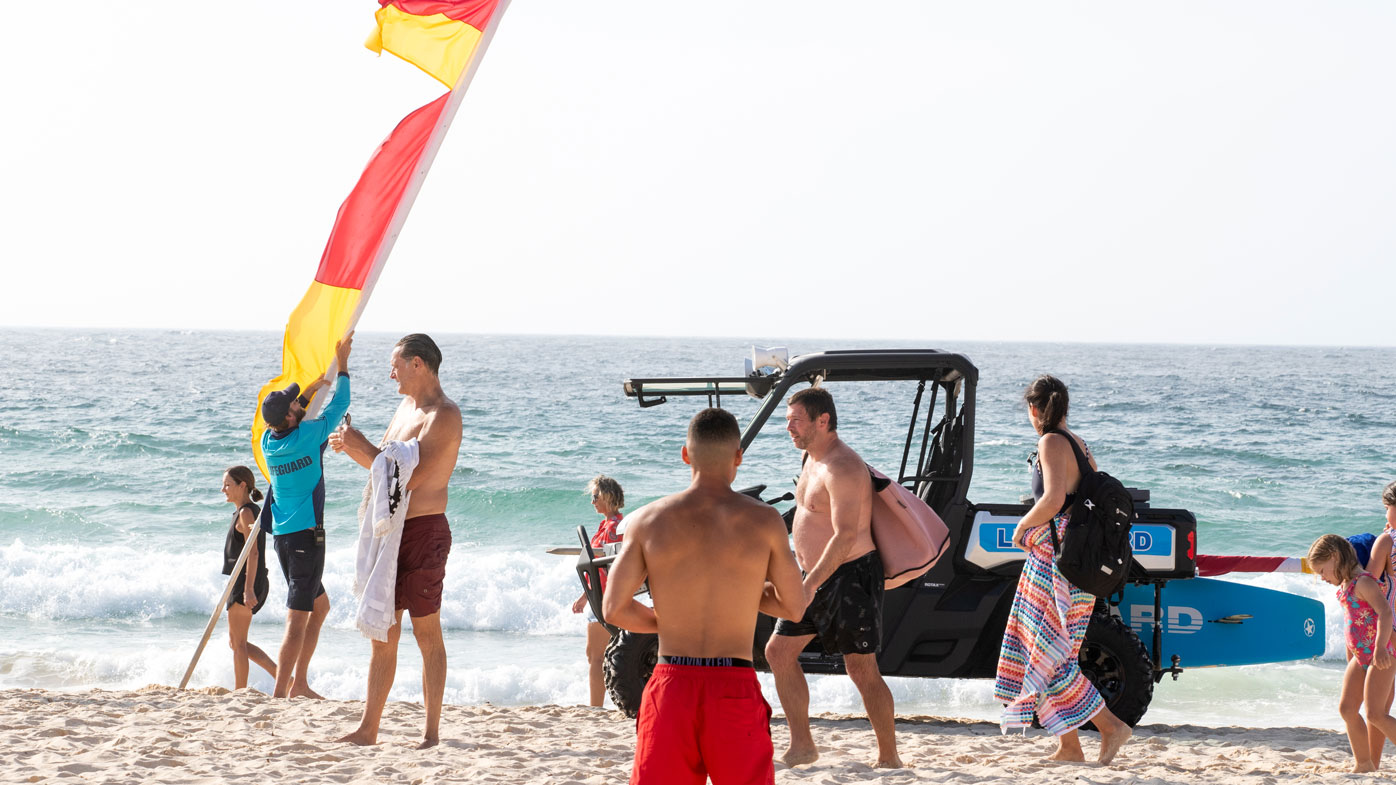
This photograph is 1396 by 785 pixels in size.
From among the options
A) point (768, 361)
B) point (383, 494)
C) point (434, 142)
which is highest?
point (434, 142)

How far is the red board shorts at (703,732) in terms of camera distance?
3088mm

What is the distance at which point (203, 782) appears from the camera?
178 inches

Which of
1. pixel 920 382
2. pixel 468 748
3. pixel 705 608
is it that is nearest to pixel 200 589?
pixel 468 748

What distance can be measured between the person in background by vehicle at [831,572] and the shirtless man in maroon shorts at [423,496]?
1.35 meters

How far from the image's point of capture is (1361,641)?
16.5 feet

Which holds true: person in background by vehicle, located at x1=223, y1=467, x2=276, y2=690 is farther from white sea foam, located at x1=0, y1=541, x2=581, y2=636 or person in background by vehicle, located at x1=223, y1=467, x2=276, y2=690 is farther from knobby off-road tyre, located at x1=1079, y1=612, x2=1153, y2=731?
knobby off-road tyre, located at x1=1079, y1=612, x2=1153, y2=731

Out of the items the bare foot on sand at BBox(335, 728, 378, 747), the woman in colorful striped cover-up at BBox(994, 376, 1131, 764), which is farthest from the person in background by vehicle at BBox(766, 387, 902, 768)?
the bare foot on sand at BBox(335, 728, 378, 747)

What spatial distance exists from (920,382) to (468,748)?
2739 mm

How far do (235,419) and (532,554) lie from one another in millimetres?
15305

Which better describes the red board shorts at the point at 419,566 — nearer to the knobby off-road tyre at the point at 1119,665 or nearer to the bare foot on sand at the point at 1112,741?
the bare foot on sand at the point at 1112,741

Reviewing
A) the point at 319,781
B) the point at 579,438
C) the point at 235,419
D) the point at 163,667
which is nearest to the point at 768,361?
the point at 319,781

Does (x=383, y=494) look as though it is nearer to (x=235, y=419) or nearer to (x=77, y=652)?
(x=77, y=652)

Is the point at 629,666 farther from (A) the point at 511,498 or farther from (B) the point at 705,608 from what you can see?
(A) the point at 511,498

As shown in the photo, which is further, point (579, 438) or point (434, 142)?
A: point (579, 438)
